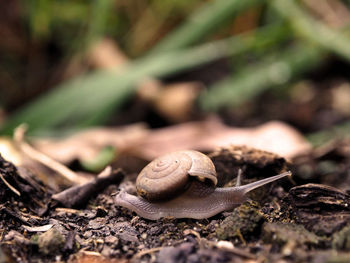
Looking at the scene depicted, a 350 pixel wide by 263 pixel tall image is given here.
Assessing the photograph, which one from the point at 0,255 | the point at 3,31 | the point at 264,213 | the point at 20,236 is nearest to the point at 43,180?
the point at 20,236

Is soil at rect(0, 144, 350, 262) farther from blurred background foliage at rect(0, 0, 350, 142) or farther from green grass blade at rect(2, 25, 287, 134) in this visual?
green grass blade at rect(2, 25, 287, 134)

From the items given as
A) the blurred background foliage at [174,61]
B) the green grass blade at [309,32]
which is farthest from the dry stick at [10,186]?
the green grass blade at [309,32]

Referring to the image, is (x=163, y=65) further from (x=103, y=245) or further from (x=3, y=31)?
(x=103, y=245)

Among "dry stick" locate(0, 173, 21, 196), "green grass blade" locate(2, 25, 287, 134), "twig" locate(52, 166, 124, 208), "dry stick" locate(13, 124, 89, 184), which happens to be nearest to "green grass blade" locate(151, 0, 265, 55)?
"green grass blade" locate(2, 25, 287, 134)

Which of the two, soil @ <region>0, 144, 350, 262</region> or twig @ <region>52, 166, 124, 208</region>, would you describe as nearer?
soil @ <region>0, 144, 350, 262</region>

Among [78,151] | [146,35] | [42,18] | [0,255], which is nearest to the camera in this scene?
[0,255]

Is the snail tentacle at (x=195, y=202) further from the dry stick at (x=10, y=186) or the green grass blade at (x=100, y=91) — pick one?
the green grass blade at (x=100, y=91)
